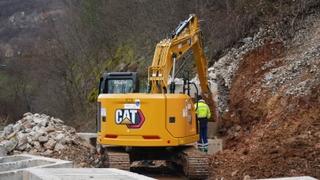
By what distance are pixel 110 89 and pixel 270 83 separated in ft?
16.4

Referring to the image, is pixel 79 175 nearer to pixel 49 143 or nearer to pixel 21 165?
pixel 21 165

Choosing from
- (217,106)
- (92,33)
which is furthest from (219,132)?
(92,33)

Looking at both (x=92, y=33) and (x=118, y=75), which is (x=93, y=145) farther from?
(x=92, y=33)

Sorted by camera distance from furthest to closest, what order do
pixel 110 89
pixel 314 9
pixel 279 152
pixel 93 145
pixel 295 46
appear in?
pixel 314 9, pixel 295 46, pixel 93 145, pixel 110 89, pixel 279 152

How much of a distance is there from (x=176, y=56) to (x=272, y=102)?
11.5 ft

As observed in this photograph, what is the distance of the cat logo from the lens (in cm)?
1308

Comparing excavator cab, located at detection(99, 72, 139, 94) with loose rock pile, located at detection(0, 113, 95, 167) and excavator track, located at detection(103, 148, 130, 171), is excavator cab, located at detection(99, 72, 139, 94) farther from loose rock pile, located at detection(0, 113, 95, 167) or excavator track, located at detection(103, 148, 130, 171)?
excavator track, located at detection(103, 148, 130, 171)

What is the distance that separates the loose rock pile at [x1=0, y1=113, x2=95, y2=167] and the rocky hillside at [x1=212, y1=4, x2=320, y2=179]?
13.1 ft

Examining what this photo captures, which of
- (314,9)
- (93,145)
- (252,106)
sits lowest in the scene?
(93,145)

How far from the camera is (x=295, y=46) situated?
19688 millimetres

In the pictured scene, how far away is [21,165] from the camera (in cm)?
1082

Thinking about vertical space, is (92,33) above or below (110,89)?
above

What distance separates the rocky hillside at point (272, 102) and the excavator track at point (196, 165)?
313 millimetres

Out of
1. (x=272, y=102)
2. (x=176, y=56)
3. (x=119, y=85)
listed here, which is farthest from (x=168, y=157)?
(x=272, y=102)
